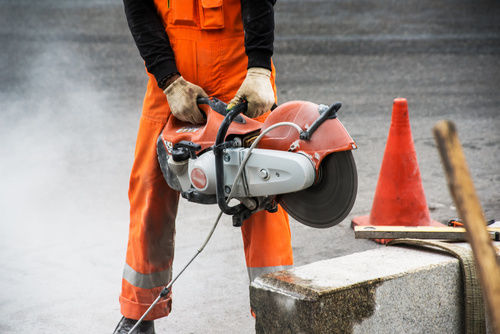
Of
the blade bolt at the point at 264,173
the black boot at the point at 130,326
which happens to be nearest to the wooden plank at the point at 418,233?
the blade bolt at the point at 264,173

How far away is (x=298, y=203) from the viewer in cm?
246

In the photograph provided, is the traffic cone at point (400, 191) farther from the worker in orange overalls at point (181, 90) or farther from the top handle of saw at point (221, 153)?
the top handle of saw at point (221, 153)

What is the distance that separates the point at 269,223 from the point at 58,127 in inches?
175

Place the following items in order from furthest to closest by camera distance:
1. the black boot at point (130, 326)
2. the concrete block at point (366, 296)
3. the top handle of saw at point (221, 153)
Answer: the black boot at point (130, 326) → the top handle of saw at point (221, 153) → the concrete block at point (366, 296)

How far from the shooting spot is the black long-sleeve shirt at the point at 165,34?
2.64 metres

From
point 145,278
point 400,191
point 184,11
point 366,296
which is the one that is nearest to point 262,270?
point 145,278

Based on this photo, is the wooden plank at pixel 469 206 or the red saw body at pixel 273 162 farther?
the red saw body at pixel 273 162

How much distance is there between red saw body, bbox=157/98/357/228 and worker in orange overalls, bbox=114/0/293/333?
14cm

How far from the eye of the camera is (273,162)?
231 cm

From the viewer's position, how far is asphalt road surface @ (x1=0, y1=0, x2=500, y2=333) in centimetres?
349

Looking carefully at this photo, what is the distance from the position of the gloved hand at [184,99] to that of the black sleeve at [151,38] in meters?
0.07

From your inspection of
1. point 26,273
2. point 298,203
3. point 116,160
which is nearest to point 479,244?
point 298,203

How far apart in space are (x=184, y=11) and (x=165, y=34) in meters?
0.14

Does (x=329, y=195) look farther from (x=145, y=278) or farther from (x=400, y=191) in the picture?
(x=400, y=191)
